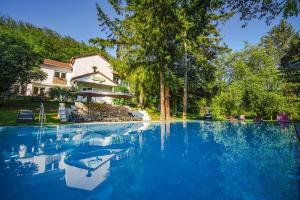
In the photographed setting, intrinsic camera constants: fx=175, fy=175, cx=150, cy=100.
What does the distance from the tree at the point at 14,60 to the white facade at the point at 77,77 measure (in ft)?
23.1

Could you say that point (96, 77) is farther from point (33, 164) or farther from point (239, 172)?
point (239, 172)

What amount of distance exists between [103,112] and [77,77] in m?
8.74

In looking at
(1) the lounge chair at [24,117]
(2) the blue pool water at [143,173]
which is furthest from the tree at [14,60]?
(2) the blue pool water at [143,173]

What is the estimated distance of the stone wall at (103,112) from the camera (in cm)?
1867

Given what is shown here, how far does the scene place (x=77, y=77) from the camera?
2614 centimetres

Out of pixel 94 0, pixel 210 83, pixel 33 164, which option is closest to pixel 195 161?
pixel 33 164

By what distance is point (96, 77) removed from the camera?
2761 cm

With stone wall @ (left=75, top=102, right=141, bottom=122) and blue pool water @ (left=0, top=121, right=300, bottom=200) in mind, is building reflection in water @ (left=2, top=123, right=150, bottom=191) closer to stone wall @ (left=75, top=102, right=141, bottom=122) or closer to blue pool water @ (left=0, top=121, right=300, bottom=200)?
blue pool water @ (left=0, top=121, right=300, bottom=200)

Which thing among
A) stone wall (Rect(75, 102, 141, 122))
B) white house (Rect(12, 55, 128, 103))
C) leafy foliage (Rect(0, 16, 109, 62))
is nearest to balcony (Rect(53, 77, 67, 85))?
white house (Rect(12, 55, 128, 103))

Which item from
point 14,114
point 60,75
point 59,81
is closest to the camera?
point 14,114

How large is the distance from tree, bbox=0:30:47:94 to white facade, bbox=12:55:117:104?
23.1ft

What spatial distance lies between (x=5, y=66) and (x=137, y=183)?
64.1ft

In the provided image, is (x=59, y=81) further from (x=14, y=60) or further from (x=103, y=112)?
(x=103, y=112)

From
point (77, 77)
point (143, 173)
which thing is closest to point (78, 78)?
point (77, 77)
